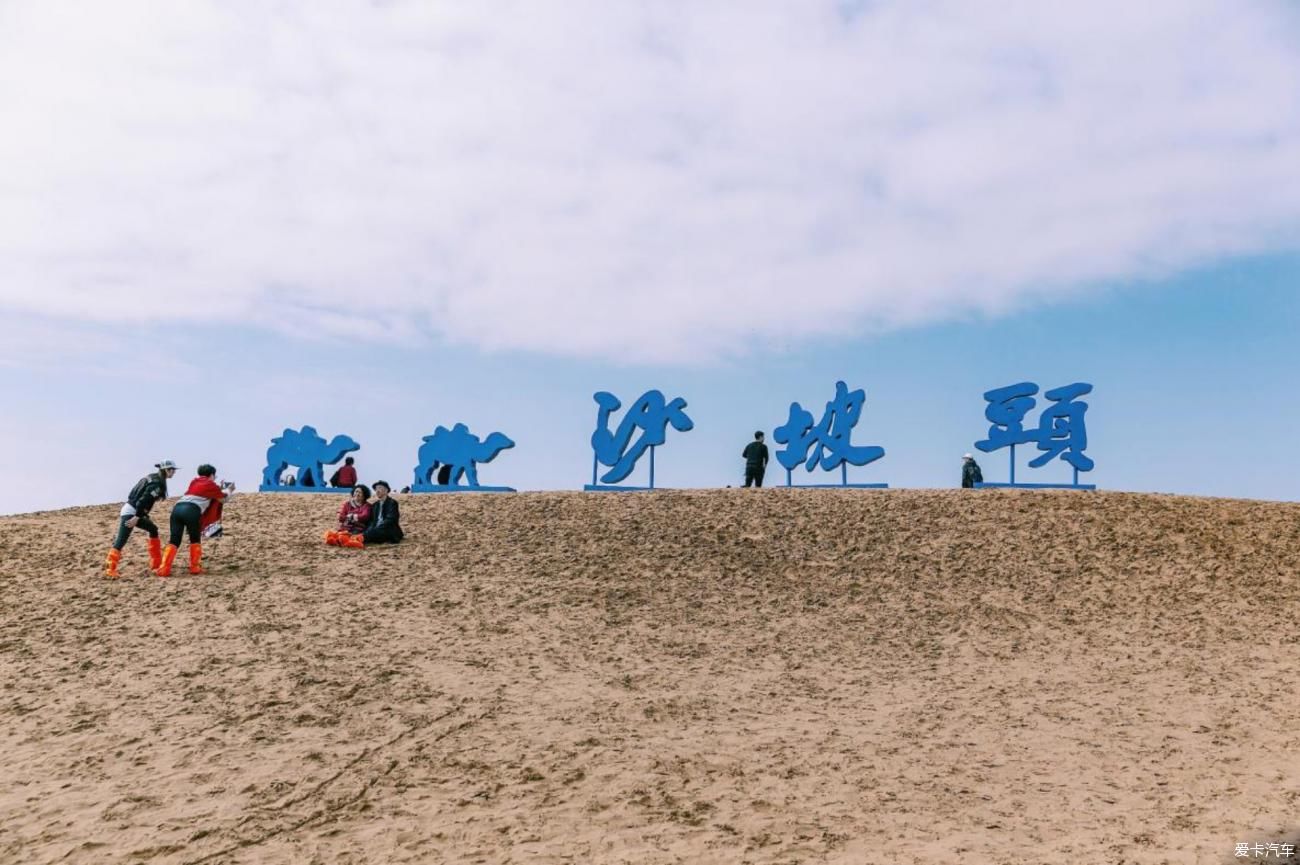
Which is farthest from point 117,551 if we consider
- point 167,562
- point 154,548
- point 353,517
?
point 353,517

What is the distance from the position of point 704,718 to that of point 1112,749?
477cm

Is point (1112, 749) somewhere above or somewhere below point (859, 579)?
below

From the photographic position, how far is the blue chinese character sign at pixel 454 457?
87.6 ft

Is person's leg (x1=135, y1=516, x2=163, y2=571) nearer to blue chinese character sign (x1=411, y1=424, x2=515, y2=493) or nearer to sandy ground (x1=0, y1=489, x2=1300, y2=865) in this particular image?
sandy ground (x1=0, y1=489, x2=1300, y2=865)

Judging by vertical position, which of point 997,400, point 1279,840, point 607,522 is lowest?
point 1279,840

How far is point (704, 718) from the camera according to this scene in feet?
40.6

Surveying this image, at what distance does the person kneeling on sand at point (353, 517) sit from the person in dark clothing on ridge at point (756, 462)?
32.1 feet

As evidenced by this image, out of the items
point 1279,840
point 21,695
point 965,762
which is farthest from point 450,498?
point 1279,840

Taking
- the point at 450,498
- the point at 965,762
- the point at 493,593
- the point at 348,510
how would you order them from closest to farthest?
1. the point at 965,762
2. the point at 493,593
3. the point at 348,510
4. the point at 450,498

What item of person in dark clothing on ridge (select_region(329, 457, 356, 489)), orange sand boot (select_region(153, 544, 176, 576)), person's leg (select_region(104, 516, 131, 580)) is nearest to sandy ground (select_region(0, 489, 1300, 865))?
orange sand boot (select_region(153, 544, 176, 576))

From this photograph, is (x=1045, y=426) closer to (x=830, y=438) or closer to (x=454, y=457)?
(x=830, y=438)

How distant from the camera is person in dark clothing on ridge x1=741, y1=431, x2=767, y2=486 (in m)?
25.7

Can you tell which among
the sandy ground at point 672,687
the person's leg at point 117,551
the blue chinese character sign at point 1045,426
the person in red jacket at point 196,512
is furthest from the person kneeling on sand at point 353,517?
the blue chinese character sign at point 1045,426

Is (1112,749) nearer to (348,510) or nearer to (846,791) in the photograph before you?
(846,791)
